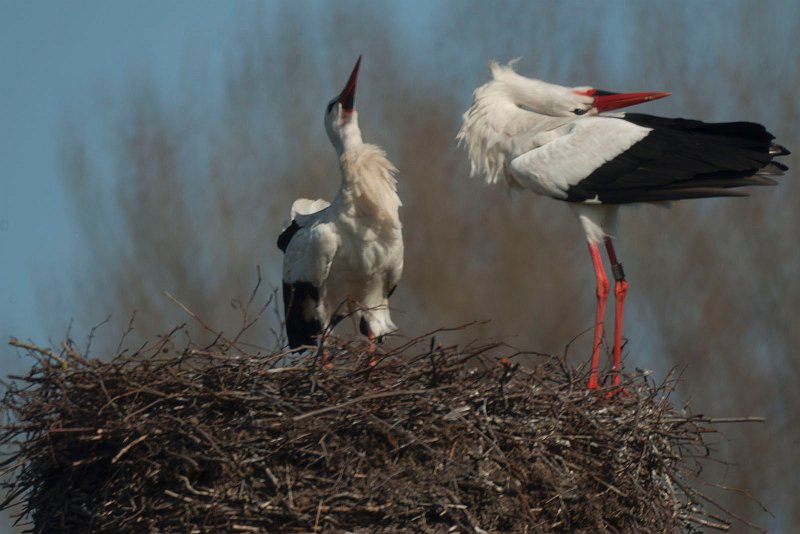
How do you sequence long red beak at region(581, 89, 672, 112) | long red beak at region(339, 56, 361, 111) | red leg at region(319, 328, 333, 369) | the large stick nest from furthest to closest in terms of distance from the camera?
long red beak at region(581, 89, 672, 112)
long red beak at region(339, 56, 361, 111)
red leg at region(319, 328, 333, 369)
the large stick nest

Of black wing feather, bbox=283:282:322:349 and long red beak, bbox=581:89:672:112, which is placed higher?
long red beak, bbox=581:89:672:112

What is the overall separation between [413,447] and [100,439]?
108 cm

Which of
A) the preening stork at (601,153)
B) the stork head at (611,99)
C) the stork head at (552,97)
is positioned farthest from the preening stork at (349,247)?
the stork head at (611,99)

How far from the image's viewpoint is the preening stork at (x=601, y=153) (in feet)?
22.2

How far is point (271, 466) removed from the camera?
15.7 feet

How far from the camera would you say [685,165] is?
6832 millimetres

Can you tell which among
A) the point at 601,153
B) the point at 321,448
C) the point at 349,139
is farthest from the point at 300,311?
the point at 321,448

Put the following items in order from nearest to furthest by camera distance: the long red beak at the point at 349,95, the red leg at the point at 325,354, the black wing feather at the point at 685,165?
1. the red leg at the point at 325,354
2. the black wing feather at the point at 685,165
3. the long red beak at the point at 349,95

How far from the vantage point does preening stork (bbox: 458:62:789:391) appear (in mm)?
6762

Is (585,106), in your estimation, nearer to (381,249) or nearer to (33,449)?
(381,249)

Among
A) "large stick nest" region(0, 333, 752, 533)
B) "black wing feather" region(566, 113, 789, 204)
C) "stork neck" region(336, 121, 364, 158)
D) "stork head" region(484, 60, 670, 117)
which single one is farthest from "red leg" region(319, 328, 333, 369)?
"stork head" region(484, 60, 670, 117)

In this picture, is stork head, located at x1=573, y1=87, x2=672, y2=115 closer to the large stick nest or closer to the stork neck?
the stork neck

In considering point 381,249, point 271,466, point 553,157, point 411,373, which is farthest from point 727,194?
point 271,466

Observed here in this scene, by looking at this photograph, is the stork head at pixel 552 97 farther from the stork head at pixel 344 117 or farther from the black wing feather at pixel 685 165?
the stork head at pixel 344 117
